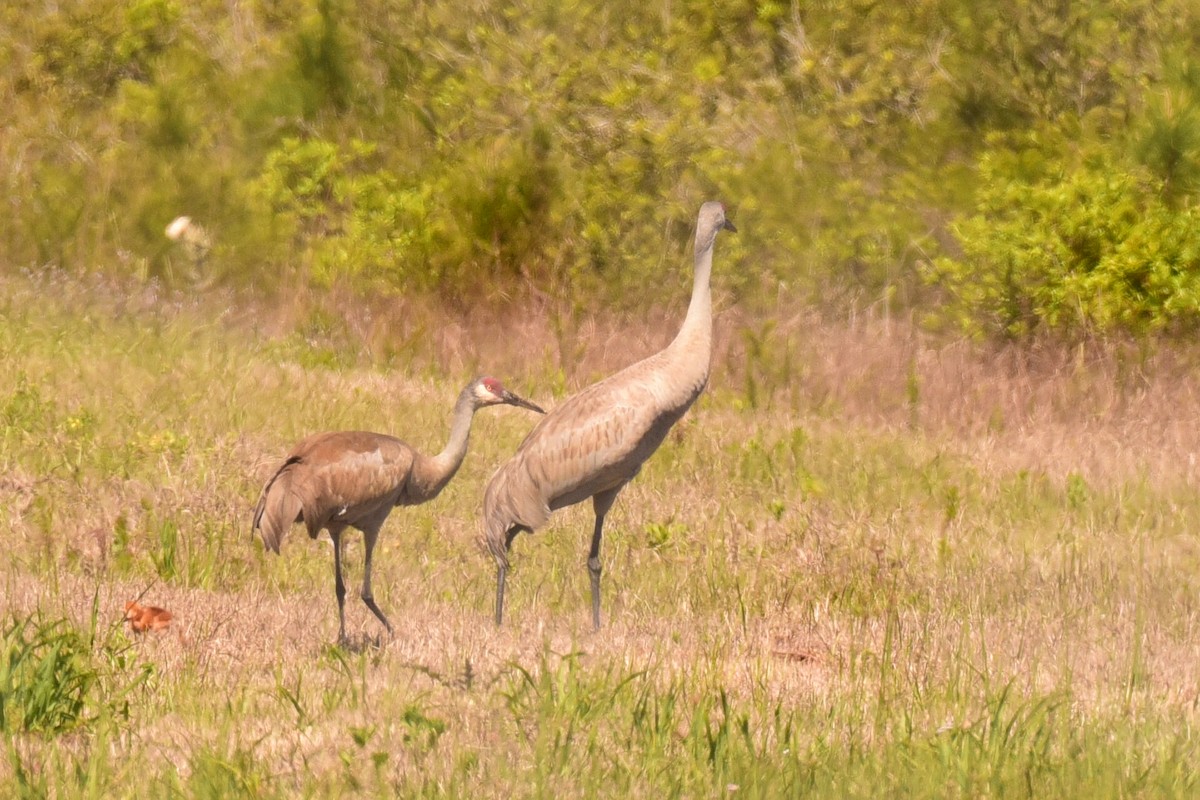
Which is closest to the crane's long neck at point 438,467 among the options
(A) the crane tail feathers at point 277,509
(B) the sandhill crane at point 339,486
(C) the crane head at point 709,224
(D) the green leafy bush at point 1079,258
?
(B) the sandhill crane at point 339,486

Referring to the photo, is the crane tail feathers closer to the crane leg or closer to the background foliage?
the crane leg

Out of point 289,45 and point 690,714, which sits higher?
point 289,45

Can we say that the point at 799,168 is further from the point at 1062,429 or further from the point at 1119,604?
the point at 1119,604

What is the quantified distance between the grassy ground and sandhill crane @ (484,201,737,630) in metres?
0.45

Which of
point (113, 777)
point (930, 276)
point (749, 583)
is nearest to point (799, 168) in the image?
point (930, 276)

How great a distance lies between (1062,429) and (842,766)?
809cm

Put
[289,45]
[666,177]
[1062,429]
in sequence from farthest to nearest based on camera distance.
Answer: [289,45] < [666,177] < [1062,429]

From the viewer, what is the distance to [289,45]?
19188 mm

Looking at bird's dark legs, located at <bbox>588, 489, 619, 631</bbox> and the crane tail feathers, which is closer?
the crane tail feathers

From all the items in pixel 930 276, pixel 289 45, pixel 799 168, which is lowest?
pixel 930 276

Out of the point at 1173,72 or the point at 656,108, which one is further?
the point at 656,108

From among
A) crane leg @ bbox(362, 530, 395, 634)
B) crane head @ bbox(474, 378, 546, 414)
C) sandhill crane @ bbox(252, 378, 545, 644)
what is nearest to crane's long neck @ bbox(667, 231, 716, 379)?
crane head @ bbox(474, 378, 546, 414)

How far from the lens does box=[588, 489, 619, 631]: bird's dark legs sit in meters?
7.43

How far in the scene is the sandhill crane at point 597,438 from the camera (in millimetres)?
7617
